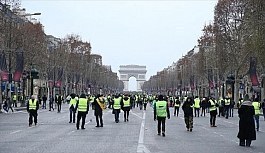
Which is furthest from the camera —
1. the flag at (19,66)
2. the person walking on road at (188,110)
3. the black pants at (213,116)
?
the flag at (19,66)

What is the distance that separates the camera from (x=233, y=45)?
73.0 m

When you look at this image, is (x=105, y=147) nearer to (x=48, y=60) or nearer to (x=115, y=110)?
(x=115, y=110)

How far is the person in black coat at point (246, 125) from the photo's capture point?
20.4 metres

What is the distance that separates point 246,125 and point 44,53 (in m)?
71.3

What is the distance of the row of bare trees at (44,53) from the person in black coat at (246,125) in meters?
35.0

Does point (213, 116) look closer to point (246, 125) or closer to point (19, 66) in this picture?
point (246, 125)

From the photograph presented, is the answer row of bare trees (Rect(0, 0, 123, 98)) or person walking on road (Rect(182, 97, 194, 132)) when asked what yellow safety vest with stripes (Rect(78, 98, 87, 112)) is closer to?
person walking on road (Rect(182, 97, 194, 132))

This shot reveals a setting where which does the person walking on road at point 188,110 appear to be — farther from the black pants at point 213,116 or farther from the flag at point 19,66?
the flag at point 19,66

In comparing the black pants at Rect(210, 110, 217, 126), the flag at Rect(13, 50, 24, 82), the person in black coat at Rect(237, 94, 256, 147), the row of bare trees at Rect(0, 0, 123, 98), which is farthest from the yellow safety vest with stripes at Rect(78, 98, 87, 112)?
the flag at Rect(13, 50, 24, 82)

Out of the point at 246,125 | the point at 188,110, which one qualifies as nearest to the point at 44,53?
the point at 188,110

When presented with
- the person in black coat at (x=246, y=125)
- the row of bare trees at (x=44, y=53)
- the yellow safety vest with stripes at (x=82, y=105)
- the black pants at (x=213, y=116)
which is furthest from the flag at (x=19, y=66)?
the person in black coat at (x=246, y=125)

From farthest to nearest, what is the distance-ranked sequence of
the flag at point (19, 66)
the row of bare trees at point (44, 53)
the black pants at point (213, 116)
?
1. the row of bare trees at point (44, 53)
2. the flag at point (19, 66)
3. the black pants at point (213, 116)

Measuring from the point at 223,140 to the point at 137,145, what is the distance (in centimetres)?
480

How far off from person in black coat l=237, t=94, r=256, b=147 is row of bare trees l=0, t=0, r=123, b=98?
35044 mm
